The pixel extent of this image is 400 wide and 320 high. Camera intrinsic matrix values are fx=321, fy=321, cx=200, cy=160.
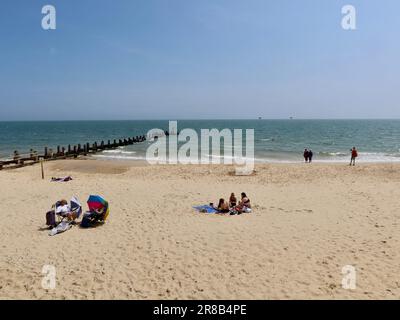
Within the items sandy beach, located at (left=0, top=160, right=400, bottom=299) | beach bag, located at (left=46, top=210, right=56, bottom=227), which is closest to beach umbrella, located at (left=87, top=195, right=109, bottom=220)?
sandy beach, located at (left=0, top=160, right=400, bottom=299)

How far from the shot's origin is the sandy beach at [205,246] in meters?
6.90

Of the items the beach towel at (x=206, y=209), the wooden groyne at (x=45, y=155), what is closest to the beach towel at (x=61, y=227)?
the beach towel at (x=206, y=209)

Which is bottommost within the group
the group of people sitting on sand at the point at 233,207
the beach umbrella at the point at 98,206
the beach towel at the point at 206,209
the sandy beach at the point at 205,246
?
the sandy beach at the point at 205,246

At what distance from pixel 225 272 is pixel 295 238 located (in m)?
3.10

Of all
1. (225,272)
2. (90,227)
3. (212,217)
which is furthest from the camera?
(212,217)

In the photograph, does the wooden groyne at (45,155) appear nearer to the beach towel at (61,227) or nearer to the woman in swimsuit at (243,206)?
the beach towel at (61,227)

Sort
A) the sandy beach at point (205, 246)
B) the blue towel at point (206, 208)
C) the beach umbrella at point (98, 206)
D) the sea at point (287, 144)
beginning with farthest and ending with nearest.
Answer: the sea at point (287, 144), the blue towel at point (206, 208), the beach umbrella at point (98, 206), the sandy beach at point (205, 246)

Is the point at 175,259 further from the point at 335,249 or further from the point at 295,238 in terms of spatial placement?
the point at 335,249

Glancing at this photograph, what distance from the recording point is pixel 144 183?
1861 centimetres

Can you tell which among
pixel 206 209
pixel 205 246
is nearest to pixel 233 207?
pixel 206 209

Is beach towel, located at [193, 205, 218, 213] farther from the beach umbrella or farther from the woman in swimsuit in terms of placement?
the beach umbrella

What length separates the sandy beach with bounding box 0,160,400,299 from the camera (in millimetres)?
6898

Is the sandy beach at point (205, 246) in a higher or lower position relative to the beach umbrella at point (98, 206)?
lower
